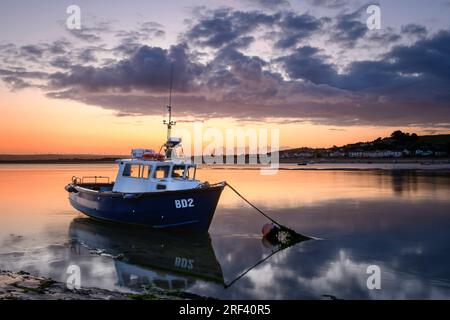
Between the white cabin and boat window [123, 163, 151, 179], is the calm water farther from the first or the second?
boat window [123, 163, 151, 179]

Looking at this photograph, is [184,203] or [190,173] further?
[190,173]

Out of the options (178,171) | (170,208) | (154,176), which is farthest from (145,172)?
(170,208)

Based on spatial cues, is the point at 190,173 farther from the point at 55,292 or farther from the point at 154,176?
the point at 55,292

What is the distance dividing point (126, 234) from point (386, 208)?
1559 cm

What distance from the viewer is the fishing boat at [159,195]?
1791 cm

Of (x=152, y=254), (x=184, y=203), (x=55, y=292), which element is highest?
(x=184, y=203)

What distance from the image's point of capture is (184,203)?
703 inches

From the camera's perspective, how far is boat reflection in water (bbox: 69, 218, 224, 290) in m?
11.8

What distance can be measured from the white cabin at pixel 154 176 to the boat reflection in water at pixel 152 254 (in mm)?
1936

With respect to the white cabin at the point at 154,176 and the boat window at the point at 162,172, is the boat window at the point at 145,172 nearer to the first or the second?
the white cabin at the point at 154,176

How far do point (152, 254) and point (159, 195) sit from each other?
354 cm

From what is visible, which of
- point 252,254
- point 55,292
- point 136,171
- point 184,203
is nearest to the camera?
point 55,292
